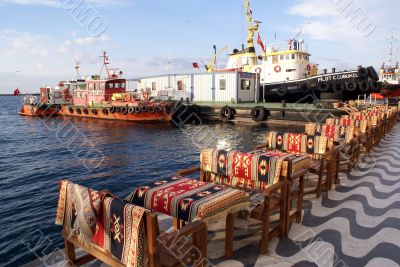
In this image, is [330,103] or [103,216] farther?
[330,103]

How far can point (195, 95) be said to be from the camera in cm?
3212

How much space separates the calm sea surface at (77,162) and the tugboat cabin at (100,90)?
213 inches

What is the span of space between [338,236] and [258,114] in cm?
2032

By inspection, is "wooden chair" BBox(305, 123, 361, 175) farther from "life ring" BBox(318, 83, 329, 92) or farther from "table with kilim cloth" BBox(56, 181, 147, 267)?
"life ring" BBox(318, 83, 329, 92)

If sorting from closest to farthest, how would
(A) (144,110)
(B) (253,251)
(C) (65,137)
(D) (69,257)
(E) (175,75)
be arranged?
(D) (69,257), (B) (253,251), (C) (65,137), (A) (144,110), (E) (175,75)

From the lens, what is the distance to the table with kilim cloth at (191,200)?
132 inches

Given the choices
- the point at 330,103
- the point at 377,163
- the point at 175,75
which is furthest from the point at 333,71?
the point at 377,163

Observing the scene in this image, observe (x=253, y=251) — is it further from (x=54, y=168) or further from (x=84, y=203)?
(x=54, y=168)

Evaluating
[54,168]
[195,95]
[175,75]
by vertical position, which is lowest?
[54,168]

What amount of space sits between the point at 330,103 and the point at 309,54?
10.3 meters

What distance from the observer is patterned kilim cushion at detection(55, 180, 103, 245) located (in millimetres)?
2903

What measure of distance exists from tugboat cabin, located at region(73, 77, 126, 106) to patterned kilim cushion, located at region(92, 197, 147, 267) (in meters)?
29.7

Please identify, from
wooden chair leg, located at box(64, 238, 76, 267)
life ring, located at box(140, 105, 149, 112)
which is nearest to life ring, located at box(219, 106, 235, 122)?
life ring, located at box(140, 105, 149, 112)

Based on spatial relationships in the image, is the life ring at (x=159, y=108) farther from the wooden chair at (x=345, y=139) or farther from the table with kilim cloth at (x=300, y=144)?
the table with kilim cloth at (x=300, y=144)
